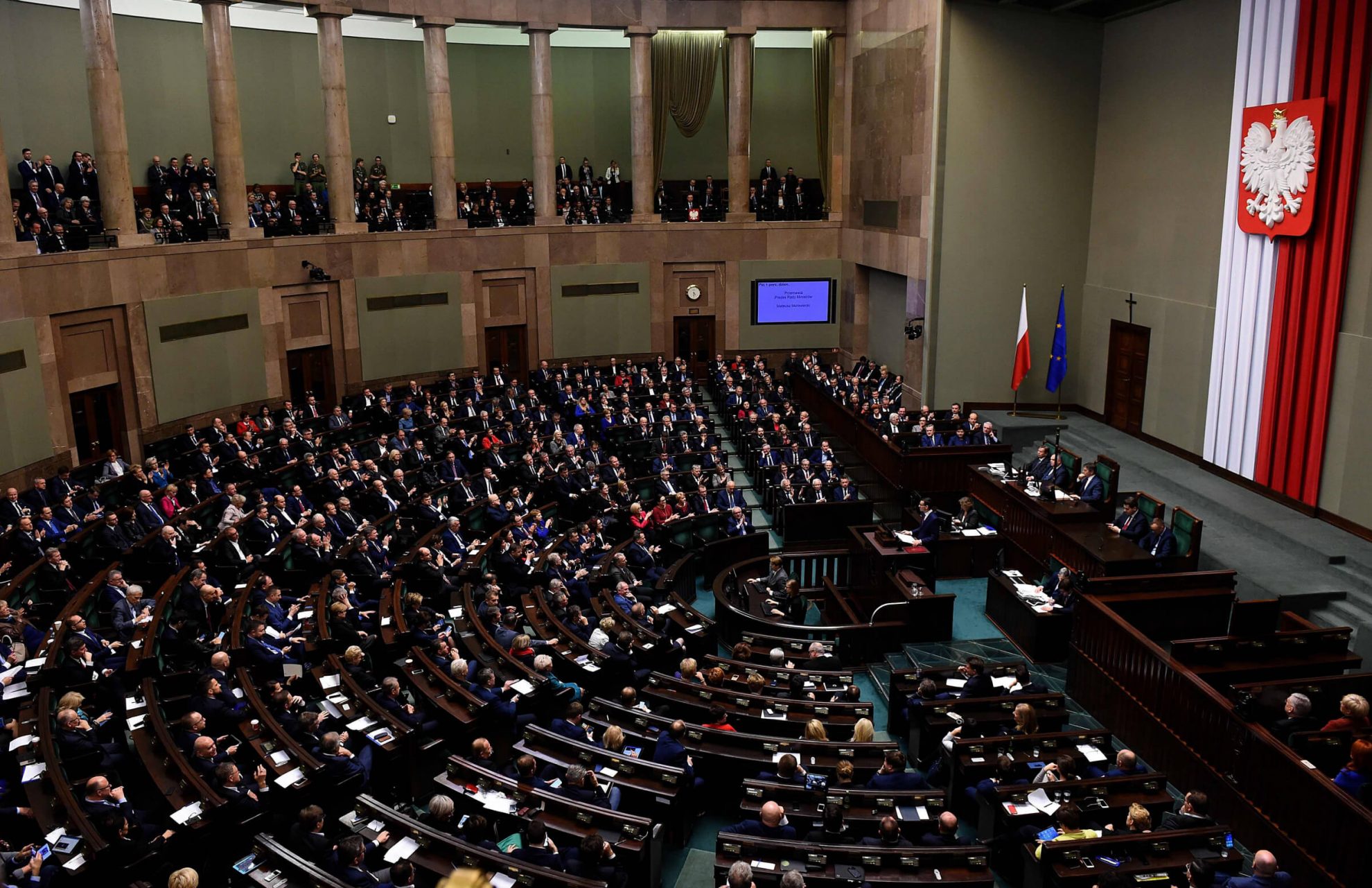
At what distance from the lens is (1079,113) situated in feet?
61.3

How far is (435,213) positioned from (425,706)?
15154mm

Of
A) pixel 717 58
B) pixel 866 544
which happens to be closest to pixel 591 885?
pixel 866 544

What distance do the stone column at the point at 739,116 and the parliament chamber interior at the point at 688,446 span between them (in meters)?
0.14

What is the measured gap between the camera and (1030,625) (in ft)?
37.4

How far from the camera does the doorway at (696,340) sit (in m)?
25.0

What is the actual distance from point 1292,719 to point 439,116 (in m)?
19.0

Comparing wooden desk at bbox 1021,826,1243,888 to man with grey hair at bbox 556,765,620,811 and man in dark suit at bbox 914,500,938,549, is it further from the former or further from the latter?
man in dark suit at bbox 914,500,938,549

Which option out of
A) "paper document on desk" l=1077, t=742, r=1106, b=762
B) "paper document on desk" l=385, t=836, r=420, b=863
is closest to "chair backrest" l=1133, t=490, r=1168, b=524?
"paper document on desk" l=1077, t=742, r=1106, b=762

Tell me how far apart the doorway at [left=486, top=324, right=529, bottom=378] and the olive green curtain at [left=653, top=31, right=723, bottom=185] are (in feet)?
16.6

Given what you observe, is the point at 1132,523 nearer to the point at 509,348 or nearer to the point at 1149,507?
the point at 1149,507

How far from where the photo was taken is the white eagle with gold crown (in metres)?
13.2

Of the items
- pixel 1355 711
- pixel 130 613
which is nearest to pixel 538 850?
pixel 130 613

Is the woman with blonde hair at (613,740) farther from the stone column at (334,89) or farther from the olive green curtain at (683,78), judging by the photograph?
the olive green curtain at (683,78)

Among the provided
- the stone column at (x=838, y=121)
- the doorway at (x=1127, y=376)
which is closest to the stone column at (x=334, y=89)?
the stone column at (x=838, y=121)
